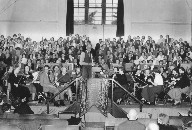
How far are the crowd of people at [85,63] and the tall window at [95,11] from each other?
1662 millimetres

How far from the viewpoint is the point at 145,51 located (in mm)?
15648

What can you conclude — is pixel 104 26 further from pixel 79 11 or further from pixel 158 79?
pixel 158 79

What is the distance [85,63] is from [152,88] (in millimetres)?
2358

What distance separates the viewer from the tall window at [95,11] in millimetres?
19922

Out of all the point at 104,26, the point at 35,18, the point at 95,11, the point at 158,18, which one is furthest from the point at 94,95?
the point at 95,11

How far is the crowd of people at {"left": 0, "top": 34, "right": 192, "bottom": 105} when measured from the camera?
11.3 meters

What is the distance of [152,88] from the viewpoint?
37.3 ft

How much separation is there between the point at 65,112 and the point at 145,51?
7278 mm

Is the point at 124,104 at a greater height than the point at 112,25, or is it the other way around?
the point at 112,25

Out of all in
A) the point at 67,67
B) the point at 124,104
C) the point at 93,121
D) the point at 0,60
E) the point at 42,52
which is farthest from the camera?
the point at 42,52

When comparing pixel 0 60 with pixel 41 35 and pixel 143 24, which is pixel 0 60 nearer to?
pixel 41 35

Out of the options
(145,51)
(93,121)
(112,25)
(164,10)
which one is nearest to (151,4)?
(164,10)

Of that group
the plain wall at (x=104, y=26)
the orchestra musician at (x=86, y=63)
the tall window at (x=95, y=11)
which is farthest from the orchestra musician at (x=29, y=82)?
the tall window at (x=95, y=11)

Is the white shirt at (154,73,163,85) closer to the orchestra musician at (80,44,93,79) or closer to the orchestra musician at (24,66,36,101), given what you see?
the orchestra musician at (80,44,93,79)
